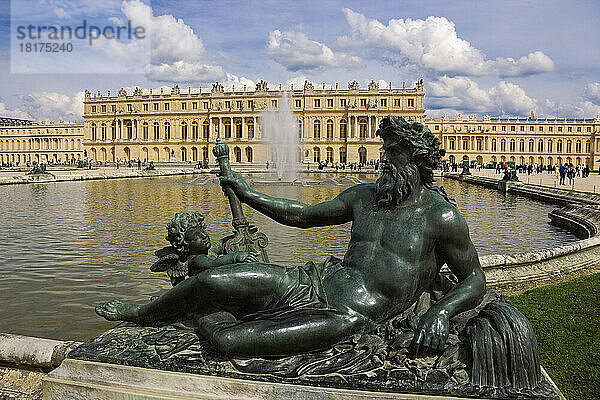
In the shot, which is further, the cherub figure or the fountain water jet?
the fountain water jet

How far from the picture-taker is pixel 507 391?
A: 86.4 inches

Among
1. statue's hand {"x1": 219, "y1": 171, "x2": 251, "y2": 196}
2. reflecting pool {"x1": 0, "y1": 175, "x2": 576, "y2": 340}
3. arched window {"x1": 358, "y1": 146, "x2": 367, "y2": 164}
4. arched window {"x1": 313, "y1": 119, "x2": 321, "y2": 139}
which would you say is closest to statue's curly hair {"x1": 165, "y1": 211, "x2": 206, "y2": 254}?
statue's hand {"x1": 219, "y1": 171, "x2": 251, "y2": 196}

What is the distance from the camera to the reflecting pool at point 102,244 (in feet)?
18.3

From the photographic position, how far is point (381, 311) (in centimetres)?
253

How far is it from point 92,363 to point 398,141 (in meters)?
1.92

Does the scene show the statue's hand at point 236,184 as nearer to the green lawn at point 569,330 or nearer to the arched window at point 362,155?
the green lawn at point 569,330

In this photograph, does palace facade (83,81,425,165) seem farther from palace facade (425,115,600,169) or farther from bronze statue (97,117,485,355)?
bronze statue (97,117,485,355)

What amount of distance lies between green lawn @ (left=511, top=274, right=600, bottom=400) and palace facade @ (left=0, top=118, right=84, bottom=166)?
334 feet

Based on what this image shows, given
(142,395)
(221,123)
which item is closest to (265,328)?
(142,395)

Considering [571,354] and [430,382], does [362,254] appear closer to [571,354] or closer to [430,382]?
[430,382]

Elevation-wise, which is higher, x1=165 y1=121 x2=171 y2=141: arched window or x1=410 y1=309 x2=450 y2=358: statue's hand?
x1=165 y1=121 x2=171 y2=141: arched window

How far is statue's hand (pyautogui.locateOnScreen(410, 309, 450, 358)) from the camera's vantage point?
7.51ft

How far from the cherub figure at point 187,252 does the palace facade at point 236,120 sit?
70.5 meters

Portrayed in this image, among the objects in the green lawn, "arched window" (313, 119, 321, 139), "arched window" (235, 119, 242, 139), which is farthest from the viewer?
"arched window" (235, 119, 242, 139)
